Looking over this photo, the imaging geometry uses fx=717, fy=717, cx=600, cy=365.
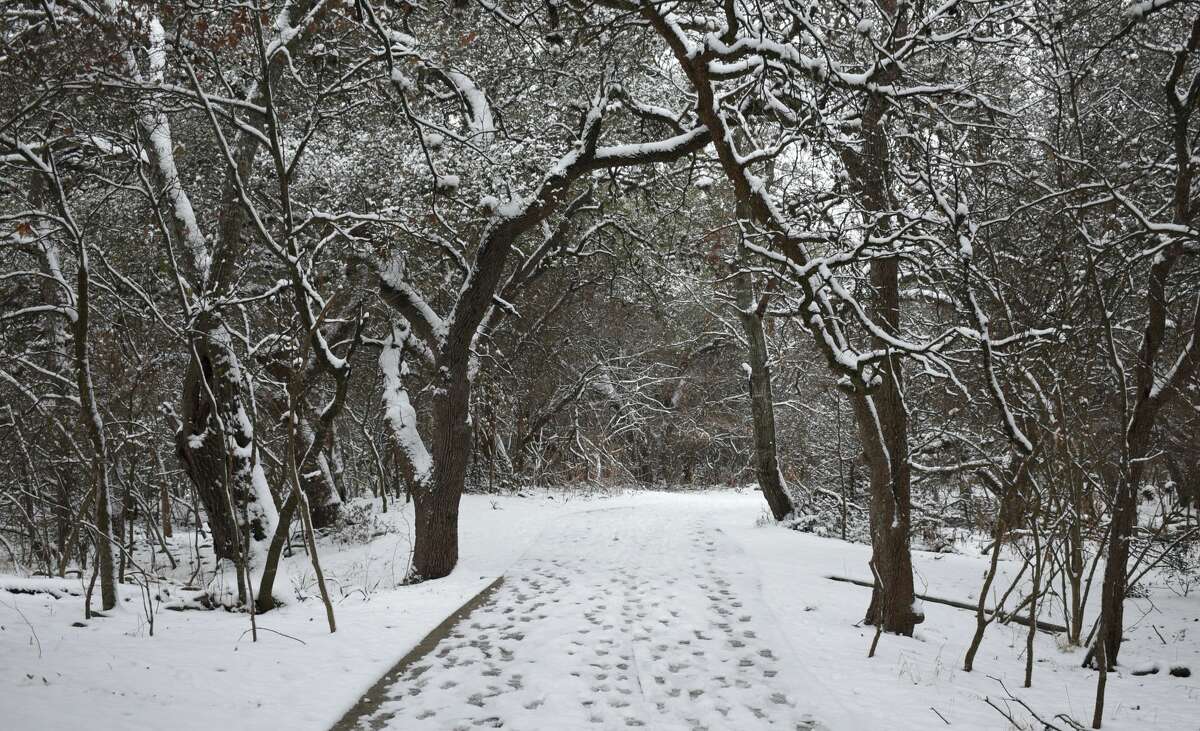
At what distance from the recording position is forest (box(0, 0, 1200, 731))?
5.32m

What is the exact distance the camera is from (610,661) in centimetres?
588

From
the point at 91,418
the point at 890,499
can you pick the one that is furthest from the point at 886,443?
the point at 91,418

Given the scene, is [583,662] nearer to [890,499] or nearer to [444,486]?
[890,499]

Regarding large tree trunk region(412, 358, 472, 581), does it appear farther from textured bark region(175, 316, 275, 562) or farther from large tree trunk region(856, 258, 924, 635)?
large tree trunk region(856, 258, 924, 635)

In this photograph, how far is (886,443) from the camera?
6.79 m

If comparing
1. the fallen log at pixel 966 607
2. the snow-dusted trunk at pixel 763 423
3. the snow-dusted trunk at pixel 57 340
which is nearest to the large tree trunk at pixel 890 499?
the fallen log at pixel 966 607

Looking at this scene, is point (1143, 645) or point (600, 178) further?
point (600, 178)

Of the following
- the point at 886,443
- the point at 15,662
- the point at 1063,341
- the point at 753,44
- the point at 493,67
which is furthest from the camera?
the point at 493,67

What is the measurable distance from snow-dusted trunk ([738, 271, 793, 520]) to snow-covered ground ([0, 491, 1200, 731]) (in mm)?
5372

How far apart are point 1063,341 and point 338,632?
6540 mm

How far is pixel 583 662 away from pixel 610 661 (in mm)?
222

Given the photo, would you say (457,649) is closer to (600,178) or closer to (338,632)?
(338,632)

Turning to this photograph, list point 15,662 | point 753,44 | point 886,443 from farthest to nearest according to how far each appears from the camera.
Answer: point 886,443, point 753,44, point 15,662

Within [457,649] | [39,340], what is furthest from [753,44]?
[39,340]
